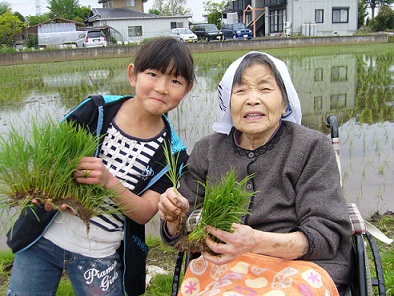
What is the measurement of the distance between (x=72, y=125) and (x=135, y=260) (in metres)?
0.68

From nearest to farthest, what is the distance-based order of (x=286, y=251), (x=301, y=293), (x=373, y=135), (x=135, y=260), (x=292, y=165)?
1. (x=301, y=293)
2. (x=286, y=251)
3. (x=292, y=165)
4. (x=135, y=260)
5. (x=373, y=135)

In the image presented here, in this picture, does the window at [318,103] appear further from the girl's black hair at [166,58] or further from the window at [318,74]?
the girl's black hair at [166,58]

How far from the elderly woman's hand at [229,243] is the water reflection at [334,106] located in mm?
2509

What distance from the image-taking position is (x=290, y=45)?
25.0 m

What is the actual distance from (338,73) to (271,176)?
414 inches

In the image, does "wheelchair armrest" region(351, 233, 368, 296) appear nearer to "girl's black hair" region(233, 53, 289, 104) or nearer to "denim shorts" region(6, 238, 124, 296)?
"girl's black hair" region(233, 53, 289, 104)

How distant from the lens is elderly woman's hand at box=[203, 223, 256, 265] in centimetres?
155

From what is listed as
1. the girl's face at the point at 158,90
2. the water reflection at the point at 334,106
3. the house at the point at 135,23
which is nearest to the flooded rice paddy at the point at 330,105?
the water reflection at the point at 334,106

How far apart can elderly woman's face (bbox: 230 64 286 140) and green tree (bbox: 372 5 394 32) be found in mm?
38530

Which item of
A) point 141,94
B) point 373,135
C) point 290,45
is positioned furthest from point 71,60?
point 141,94

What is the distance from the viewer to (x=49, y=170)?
5.47 ft

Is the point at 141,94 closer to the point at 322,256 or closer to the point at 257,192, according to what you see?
the point at 257,192

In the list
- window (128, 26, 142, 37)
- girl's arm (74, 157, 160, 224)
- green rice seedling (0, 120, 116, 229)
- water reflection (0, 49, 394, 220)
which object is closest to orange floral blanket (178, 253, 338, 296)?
girl's arm (74, 157, 160, 224)

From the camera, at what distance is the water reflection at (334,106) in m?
4.57
